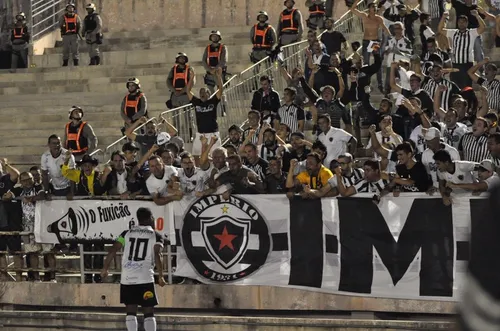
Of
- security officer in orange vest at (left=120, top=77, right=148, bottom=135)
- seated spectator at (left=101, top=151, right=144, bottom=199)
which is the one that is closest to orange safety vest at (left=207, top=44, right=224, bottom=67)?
security officer in orange vest at (left=120, top=77, right=148, bottom=135)

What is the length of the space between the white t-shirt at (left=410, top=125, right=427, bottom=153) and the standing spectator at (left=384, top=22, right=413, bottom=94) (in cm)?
386

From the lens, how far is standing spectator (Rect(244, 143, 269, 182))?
14.2 metres

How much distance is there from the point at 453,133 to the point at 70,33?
11.8m

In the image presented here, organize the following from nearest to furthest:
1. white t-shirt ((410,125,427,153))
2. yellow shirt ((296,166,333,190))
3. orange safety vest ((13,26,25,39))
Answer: yellow shirt ((296,166,333,190)) < white t-shirt ((410,125,427,153)) < orange safety vest ((13,26,25,39))

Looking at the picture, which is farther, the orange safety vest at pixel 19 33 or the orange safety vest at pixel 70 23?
the orange safety vest at pixel 19 33

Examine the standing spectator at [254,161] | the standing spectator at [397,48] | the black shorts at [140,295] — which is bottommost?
the black shorts at [140,295]

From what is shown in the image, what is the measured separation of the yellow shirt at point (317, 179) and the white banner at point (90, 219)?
1656 mm

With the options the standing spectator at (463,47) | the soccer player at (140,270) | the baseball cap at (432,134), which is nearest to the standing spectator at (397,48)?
the standing spectator at (463,47)

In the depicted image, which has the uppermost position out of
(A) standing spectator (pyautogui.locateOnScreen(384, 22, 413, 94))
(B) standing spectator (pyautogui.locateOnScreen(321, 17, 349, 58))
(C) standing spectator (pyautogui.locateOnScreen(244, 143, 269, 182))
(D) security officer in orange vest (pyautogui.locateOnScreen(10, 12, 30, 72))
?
(D) security officer in orange vest (pyautogui.locateOnScreen(10, 12, 30, 72))

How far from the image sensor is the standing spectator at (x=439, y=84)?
54.6 ft

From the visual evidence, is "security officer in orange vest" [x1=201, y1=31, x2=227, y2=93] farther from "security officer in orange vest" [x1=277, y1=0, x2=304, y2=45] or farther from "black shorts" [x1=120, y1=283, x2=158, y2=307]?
"black shorts" [x1=120, y1=283, x2=158, y2=307]

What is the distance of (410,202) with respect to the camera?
12.4m

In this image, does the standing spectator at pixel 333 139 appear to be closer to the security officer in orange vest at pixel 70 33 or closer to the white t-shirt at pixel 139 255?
the white t-shirt at pixel 139 255

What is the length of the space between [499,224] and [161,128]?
17368 millimetres
